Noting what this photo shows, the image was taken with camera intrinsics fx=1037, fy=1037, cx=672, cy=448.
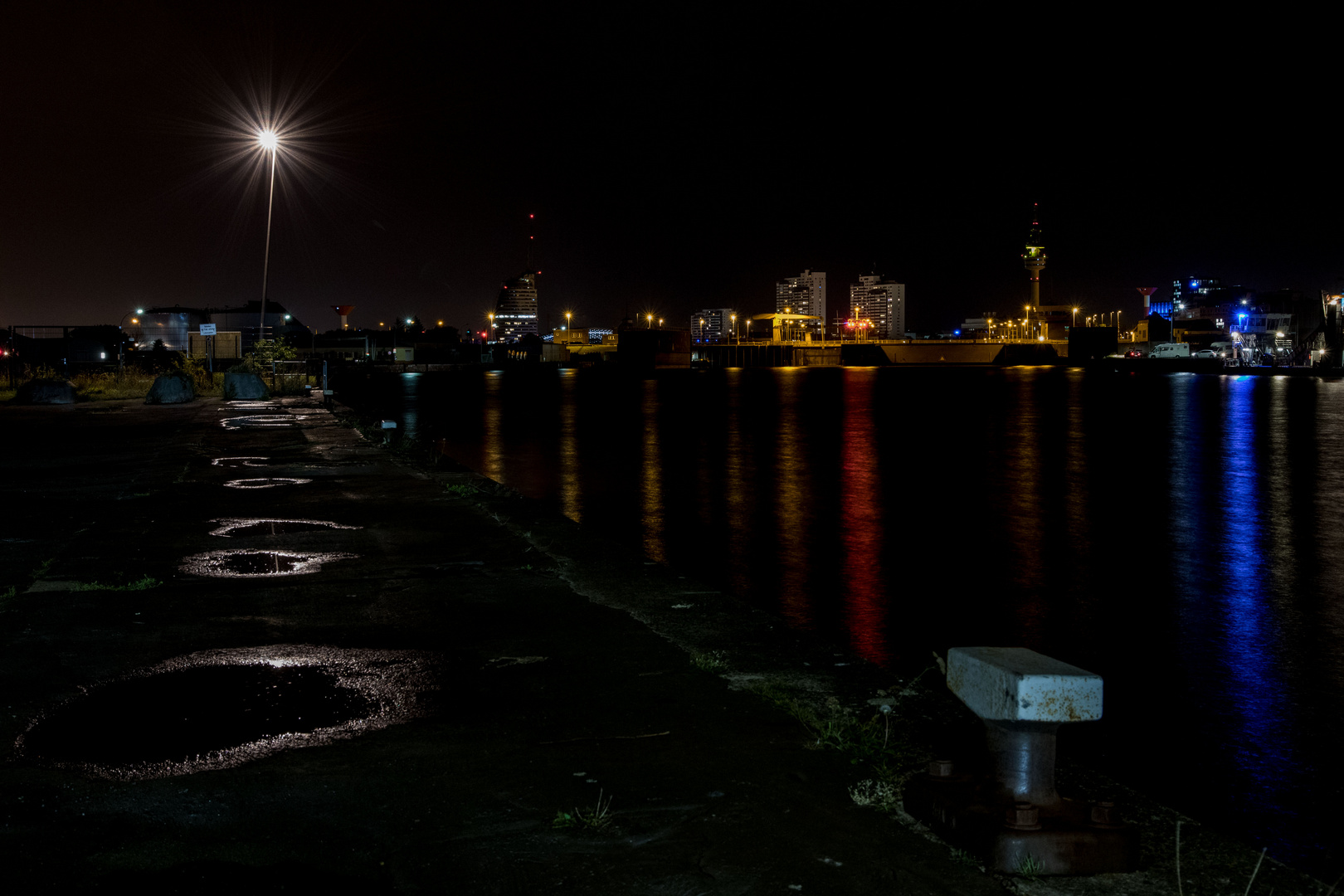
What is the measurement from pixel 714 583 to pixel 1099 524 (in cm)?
708

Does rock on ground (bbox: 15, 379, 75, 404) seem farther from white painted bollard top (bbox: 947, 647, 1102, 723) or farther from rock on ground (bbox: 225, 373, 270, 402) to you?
white painted bollard top (bbox: 947, 647, 1102, 723)

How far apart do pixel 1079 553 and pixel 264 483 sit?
34.9 feet

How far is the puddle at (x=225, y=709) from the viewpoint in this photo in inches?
171

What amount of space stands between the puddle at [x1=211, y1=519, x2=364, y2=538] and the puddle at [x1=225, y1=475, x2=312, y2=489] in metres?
2.84

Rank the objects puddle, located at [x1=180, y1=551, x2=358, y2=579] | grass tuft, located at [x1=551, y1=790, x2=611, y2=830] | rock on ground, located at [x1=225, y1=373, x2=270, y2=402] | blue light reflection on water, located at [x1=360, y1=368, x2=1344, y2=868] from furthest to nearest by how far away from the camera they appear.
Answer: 1. rock on ground, located at [x1=225, y1=373, x2=270, y2=402]
2. puddle, located at [x1=180, y1=551, x2=358, y2=579]
3. blue light reflection on water, located at [x1=360, y1=368, x2=1344, y2=868]
4. grass tuft, located at [x1=551, y1=790, x2=611, y2=830]

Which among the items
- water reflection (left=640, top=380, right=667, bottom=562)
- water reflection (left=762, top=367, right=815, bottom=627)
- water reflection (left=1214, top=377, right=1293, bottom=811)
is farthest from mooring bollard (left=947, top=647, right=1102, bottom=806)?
water reflection (left=640, top=380, right=667, bottom=562)

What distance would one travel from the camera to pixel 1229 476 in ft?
68.5

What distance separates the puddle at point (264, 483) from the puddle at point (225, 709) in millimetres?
8337

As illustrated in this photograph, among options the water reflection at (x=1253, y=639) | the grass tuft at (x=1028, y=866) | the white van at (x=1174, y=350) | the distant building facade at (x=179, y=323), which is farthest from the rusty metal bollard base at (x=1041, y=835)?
the white van at (x=1174, y=350)

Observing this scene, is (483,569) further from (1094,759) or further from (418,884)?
(418,884)

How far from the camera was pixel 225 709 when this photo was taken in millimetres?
4949

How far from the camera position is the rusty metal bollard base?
3.25m

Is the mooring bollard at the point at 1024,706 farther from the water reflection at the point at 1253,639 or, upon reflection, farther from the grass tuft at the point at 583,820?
the water reflection at the point at 1253,639

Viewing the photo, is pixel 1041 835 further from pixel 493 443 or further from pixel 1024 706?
pixel 493 443
